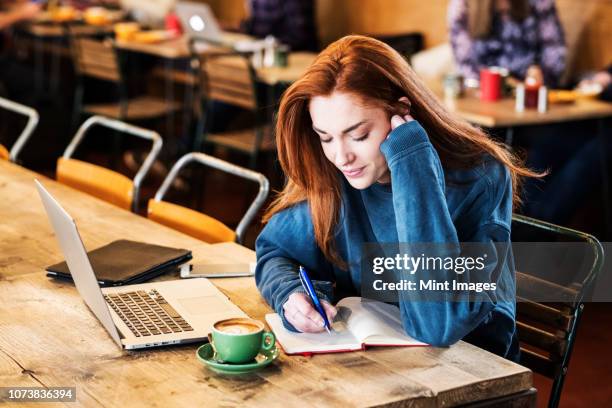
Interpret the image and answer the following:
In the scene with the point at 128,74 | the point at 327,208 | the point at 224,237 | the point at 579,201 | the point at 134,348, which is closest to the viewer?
the point at 134,348

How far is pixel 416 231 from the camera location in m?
1.80

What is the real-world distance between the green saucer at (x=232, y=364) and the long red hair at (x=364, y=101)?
0.41 meters

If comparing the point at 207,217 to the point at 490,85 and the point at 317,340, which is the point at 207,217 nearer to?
the point at 317,340

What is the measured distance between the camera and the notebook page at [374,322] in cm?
178

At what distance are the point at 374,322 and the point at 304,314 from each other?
13cm

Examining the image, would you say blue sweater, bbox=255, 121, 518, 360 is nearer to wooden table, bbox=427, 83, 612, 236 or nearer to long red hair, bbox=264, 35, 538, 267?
long red hair, bbox=264, 35, 538, 267

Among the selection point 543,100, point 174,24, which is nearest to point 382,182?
point 543,100

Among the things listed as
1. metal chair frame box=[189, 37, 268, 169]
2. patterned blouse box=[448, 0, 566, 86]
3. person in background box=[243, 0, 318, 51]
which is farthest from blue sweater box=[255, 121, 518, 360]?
person in background box=[243, 0, 318, 51]

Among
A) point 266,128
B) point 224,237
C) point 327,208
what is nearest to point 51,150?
point 266,128

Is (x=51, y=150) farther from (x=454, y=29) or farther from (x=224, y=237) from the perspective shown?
(x=224, y=237)

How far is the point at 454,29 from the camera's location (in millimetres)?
→ 4895

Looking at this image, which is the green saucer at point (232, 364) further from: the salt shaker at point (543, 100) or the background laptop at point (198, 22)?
the background laptop at point (198, 22)

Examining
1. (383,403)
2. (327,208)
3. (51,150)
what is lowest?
(51,150)

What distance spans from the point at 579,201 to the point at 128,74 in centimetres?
352
